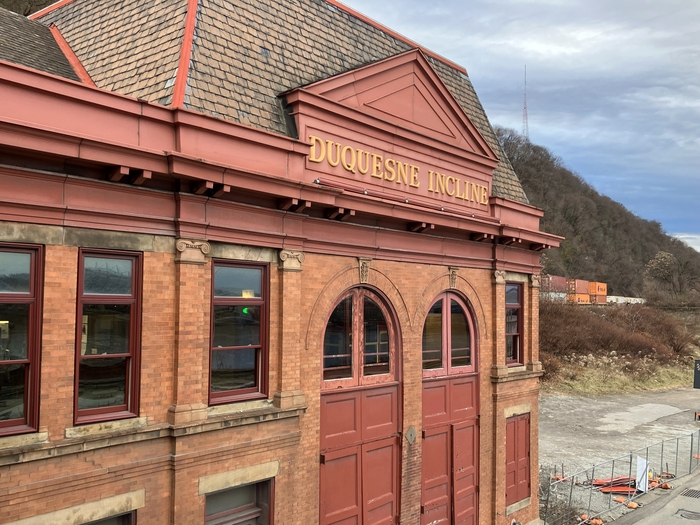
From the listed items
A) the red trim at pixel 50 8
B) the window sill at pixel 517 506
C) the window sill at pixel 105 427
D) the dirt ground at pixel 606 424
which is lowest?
the dirt ground at pixel 606 424

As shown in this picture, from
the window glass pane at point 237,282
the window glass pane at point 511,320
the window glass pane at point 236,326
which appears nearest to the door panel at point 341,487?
the window glass pane at point 236,326

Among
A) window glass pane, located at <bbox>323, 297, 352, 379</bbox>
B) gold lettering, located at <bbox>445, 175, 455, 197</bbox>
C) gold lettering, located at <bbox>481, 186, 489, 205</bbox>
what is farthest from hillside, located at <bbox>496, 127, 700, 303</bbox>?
window glass pane, located at <bbox>323, 297, 352, 379</bbox>

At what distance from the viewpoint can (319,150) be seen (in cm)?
1127

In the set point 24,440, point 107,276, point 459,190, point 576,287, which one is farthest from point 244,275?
point 576,287

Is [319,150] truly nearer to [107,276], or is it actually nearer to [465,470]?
[107,276]

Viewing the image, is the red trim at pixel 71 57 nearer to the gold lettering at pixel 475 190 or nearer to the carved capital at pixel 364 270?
the carved capital at pixel 364 270

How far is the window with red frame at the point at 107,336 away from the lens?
7.94 meters

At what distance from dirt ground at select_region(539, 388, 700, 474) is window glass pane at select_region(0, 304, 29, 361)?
2415 centimetres

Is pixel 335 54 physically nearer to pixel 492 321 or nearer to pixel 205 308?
pixel 205 308

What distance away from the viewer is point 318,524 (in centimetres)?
A: 1085

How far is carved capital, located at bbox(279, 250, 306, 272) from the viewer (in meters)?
10.3

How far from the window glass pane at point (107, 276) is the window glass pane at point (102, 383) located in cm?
98

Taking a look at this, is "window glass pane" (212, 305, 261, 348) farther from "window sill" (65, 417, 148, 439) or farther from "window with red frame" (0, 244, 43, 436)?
"window with red frame" (0, 244, 43, 436)

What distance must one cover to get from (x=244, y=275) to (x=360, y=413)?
13.5 feet
